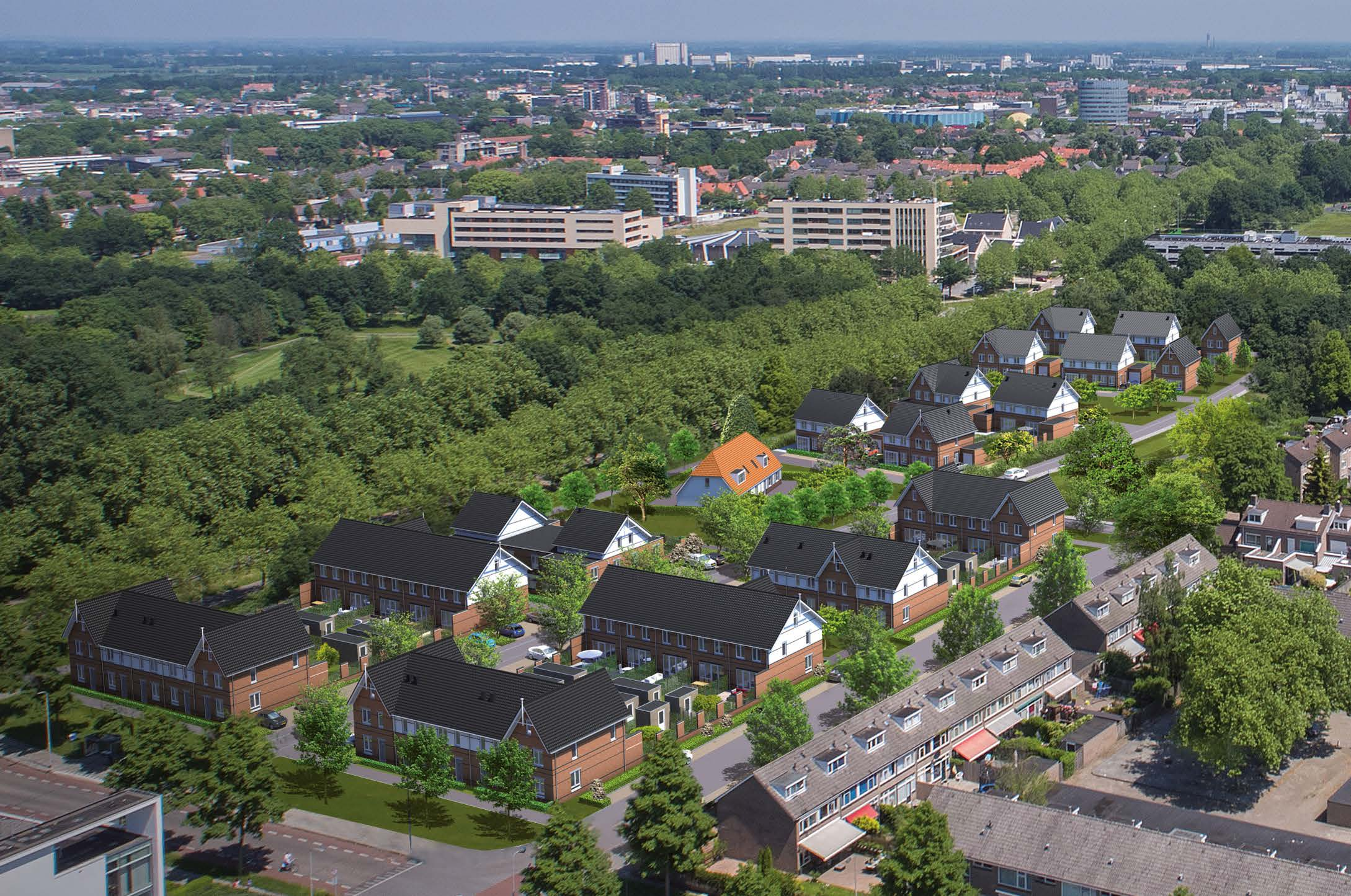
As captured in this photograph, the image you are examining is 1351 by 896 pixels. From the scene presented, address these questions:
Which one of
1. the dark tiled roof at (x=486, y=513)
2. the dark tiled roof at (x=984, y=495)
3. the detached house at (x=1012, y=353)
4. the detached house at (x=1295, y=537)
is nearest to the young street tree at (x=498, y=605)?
the dark tiled roof at (x=486, y=513)

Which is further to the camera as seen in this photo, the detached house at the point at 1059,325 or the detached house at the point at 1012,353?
the detached house at the point at 1059,325

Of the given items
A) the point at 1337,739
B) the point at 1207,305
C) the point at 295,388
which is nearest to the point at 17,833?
the point at 1337,739

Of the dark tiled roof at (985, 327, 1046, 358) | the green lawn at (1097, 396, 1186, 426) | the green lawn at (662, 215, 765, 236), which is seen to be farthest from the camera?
the green lawn at (662, 215, 765, 236)

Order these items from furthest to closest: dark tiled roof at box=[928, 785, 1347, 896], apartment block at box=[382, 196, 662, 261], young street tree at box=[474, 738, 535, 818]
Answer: apartment block at box=[382, 196, 662, 261], young street tree at box=[474, 738, 535, 818], dark tiled roof at box=[928, 785, 1347, 896]

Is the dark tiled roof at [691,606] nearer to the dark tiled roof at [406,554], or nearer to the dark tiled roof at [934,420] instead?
the dark tiled roof at [406,554]

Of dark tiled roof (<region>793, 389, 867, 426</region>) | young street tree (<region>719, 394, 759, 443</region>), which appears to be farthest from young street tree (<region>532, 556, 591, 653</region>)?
dark tiled roof (<region>793, 389, 867, 426</region>)

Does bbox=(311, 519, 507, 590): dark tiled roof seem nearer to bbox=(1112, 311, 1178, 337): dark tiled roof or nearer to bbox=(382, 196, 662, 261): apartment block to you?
bbox=(1112, 311, 1178, 337): dark tiled roof

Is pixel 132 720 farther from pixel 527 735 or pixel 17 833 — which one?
pixel 17 833
